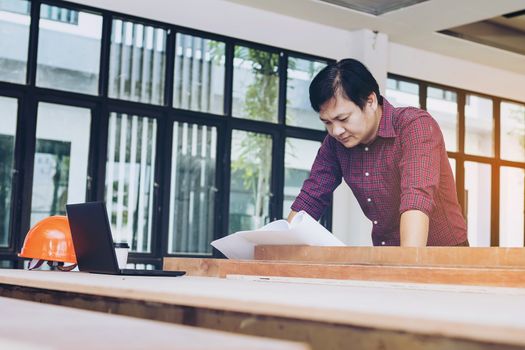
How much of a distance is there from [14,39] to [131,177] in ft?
4.71

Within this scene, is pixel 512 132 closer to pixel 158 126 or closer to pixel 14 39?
pixel 158 126

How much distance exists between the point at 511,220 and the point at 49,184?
5.66 meters

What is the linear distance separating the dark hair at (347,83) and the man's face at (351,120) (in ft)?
0.06

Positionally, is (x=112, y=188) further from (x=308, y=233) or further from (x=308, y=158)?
(x=308, y=233)

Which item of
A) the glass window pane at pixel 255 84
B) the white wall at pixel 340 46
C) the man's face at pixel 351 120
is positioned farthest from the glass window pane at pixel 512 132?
the man's face at pixel 351 120

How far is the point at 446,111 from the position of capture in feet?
30.1

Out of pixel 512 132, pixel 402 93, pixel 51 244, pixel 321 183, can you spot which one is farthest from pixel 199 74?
pixel 51 244

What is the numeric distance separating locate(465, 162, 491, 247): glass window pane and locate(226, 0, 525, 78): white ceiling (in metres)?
1.35

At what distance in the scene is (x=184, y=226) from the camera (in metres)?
7.16

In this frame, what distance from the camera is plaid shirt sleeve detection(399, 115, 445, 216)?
2.45m

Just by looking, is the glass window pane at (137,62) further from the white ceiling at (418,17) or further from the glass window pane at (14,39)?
the white ceiling at (418,17)

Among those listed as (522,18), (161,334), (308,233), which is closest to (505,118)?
(522,18)

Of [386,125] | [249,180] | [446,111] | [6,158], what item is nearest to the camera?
[386,125]

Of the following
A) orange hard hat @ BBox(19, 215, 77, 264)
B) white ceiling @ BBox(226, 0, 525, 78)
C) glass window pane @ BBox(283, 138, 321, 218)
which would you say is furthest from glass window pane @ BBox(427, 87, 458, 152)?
orange hard hat @ BBox(19, 215, 77, 264)
